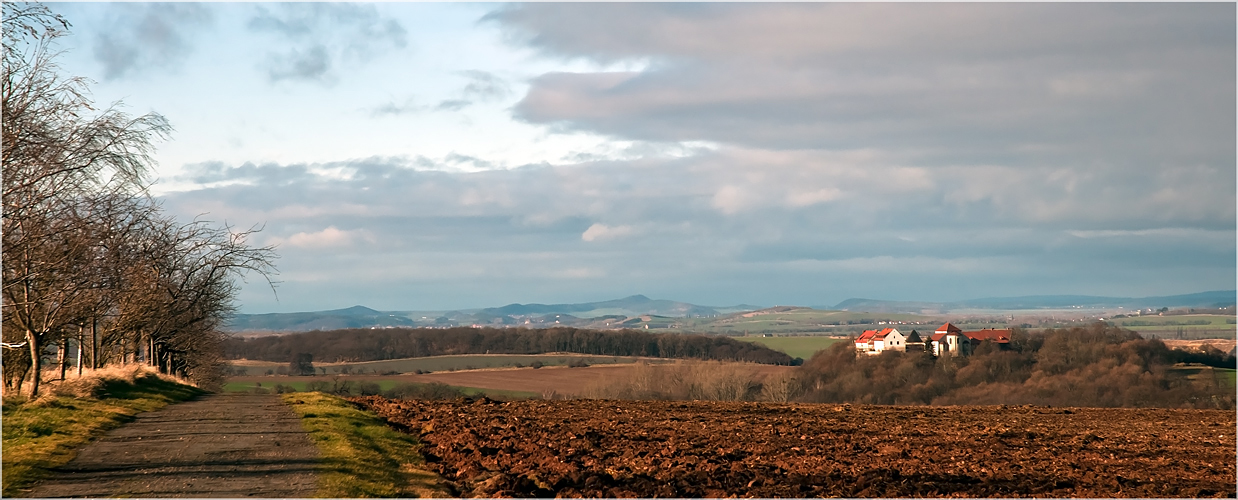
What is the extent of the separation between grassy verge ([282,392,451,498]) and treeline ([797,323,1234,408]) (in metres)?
52.2

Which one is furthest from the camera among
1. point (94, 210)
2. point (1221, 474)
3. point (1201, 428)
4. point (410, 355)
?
point (410, 355)

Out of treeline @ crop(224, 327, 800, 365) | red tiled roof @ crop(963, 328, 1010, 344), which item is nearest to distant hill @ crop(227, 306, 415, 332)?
treeline @ crop(224, 327, 800, 365)

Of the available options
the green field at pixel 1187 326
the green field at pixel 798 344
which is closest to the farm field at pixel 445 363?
the green field at pixel 798 344

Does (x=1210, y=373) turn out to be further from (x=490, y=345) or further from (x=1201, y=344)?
(x=490, y=345)

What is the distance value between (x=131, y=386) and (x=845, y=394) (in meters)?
53.7

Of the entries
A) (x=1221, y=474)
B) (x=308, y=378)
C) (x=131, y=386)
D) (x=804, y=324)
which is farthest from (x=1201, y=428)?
(x=804, y=324)

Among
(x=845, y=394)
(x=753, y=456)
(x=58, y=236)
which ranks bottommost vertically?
(x=845, y=394)

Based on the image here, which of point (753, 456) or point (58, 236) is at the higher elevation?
point (58, 236)

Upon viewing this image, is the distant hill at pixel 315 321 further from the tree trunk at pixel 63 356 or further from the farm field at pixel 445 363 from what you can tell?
the tree trunk at pixel 63 356

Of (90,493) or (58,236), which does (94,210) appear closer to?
(58,236)

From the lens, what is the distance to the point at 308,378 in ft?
253

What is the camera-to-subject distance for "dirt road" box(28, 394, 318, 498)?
11.5 m

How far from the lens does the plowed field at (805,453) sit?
42.9 ft

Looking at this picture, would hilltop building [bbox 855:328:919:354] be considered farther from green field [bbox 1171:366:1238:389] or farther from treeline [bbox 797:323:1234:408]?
green field [bbox 1171:366:1238:389]
